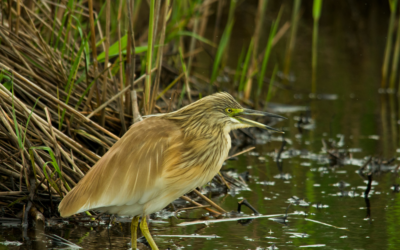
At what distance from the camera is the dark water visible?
10.9ft

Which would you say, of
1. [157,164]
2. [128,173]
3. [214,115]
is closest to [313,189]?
[214,115]

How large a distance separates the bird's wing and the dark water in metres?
0.30

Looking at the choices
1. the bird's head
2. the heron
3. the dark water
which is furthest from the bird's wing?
the dark water

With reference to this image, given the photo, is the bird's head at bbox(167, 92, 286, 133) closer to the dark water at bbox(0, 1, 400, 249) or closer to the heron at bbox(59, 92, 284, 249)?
the heron at bbox(59, 92, 284, 249)

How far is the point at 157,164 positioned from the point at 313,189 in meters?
1.66

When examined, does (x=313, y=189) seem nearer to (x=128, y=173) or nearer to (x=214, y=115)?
(x=214, y=115)

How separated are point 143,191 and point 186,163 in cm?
28

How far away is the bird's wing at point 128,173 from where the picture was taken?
304cm

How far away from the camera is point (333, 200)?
13.4ft

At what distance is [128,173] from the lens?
10.2ft

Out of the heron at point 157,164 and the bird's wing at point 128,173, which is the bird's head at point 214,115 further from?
the bird's wing at point 128,173

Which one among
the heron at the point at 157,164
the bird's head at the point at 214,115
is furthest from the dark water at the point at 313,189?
the bird's head at the point at 214,115

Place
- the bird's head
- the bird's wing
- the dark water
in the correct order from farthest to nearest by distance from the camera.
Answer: the dark water, the bird's head, the bird's wing

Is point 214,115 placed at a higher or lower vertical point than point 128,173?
higher
